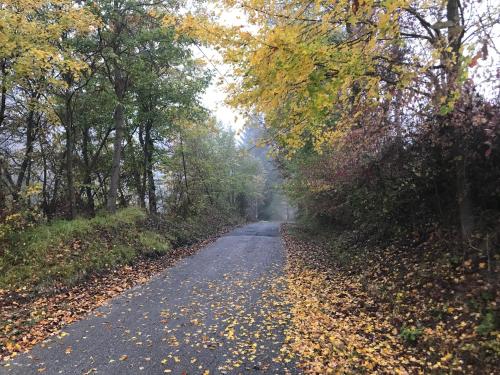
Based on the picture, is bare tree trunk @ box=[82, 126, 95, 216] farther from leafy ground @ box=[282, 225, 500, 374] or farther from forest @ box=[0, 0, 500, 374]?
leafy ground @ box=[282, 225, 500, 374]

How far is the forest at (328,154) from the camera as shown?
4773 mm

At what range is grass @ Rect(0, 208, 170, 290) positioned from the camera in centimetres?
791

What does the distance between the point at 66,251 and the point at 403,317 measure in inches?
294

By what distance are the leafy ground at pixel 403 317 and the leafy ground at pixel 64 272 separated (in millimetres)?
4004

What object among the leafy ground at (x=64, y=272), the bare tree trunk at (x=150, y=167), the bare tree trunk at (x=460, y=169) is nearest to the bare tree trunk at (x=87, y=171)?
the bare tree trunk at (x=150, y=167)

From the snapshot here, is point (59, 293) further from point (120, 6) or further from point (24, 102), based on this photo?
point (120, 6)

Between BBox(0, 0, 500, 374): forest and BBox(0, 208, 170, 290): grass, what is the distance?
44 millimetres

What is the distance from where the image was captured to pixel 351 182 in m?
10.8

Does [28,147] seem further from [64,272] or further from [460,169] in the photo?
[460,169]

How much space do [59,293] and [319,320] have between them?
17.4ft

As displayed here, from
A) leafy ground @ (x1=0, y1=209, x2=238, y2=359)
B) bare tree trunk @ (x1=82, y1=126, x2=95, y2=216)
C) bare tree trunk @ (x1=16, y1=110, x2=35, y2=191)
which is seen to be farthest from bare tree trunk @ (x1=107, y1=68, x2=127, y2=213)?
bare tree trunk @ (x1=16, y1=110, x2=35, y2=191)

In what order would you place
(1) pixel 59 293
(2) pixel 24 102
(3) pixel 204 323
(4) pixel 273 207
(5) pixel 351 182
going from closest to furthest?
(3) pixel 204 323
(1) pixel 59 293
(5) pixel 351 182
(2) pixel 24 102
(4) pixel 273 207

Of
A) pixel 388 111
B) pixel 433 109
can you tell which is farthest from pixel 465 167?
pixel 388 111

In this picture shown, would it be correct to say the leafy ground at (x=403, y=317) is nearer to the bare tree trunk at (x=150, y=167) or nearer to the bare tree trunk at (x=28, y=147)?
the bare tree trunk at (x=28, y=147)
